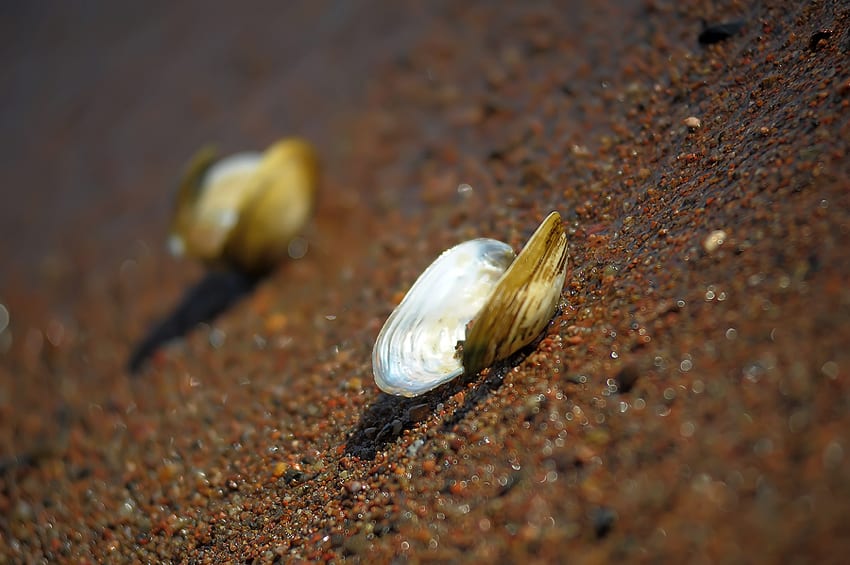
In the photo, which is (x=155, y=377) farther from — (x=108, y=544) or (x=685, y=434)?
(x=685, y=434)

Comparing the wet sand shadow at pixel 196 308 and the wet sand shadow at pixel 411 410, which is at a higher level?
the wet sand shadow at pixel 411 410

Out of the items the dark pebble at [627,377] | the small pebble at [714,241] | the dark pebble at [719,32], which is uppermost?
the dark pebble at [719,32]

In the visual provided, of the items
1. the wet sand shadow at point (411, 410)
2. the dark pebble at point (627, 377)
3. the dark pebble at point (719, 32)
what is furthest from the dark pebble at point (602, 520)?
the dark pebble at point (719, 32)

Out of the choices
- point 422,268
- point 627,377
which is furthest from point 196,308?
point 627,377

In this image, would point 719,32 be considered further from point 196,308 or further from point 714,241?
point 196,308

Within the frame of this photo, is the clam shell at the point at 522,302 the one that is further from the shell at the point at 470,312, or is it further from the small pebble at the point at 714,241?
the small pebble at the point at 714,241

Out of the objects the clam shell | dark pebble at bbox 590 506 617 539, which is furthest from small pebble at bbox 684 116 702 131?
dark pebble at bbox 590 506 617 539
